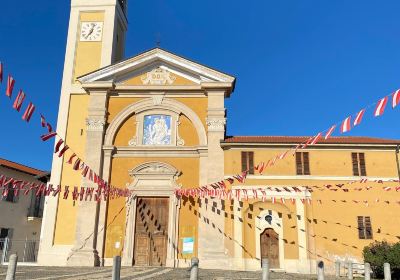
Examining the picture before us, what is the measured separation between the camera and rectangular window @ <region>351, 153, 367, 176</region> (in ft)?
66.5

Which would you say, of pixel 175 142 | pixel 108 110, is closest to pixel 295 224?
pixel 175 142

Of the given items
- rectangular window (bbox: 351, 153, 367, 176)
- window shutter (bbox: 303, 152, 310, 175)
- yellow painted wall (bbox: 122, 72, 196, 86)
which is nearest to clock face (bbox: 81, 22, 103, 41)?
yellow painted wall (bbox: 122, 72, 196, 86)

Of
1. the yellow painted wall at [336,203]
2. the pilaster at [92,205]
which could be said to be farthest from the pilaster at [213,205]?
the pilaster at [92,205]

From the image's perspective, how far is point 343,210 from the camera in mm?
19594

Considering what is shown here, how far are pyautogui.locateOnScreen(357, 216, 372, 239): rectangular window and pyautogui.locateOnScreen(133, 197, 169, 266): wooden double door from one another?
9196mm

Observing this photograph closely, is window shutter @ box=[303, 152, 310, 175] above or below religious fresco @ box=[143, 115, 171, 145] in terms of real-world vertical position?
below

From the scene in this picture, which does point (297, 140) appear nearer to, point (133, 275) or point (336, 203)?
point (336, 203)

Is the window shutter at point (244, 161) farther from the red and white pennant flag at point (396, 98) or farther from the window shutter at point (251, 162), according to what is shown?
the red and white pennant flag at point (396, 98)

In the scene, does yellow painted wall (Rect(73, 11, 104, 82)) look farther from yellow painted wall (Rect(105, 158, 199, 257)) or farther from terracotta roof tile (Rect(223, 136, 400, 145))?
terracotta roof tile (Rect(223, 136, 400, 145))

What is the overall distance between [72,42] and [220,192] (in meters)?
13.3

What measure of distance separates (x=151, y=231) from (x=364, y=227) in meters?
10.2

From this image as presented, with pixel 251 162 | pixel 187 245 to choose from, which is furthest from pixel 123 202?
pixel 251 162

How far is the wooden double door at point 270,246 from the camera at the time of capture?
1948cm

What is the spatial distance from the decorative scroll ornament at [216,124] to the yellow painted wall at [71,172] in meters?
6.97
